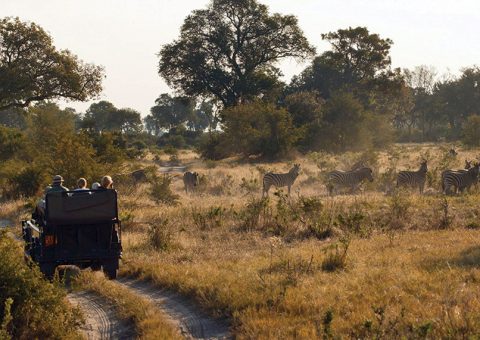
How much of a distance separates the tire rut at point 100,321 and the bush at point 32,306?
30 centimetres

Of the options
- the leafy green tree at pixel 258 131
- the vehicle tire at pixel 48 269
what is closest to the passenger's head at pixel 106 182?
the vehicle tire at pixel 48 269

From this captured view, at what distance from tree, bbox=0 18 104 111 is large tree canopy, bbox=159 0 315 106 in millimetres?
20296

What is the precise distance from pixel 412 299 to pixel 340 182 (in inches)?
660

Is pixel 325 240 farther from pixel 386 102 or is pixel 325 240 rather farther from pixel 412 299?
pixel 386 102

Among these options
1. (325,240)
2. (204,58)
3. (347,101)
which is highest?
(204,58)

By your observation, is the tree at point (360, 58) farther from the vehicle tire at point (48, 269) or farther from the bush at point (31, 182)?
the vehicle tire at point (48, 269)

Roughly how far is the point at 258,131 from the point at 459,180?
2408 cm

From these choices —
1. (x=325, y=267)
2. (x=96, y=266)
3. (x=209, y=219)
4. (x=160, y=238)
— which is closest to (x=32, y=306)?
(x=96, y=266)

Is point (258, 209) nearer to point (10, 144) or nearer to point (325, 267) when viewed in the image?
point (325, 267)

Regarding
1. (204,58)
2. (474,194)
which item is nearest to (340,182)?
(474,194)

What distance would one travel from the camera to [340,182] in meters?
25.0

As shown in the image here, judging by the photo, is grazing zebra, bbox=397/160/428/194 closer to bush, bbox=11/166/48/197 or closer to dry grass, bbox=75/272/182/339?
bush, bbox=11/166/48/197

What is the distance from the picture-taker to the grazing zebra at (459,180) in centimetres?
2117

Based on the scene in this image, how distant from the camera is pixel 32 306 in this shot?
27.8 feet
